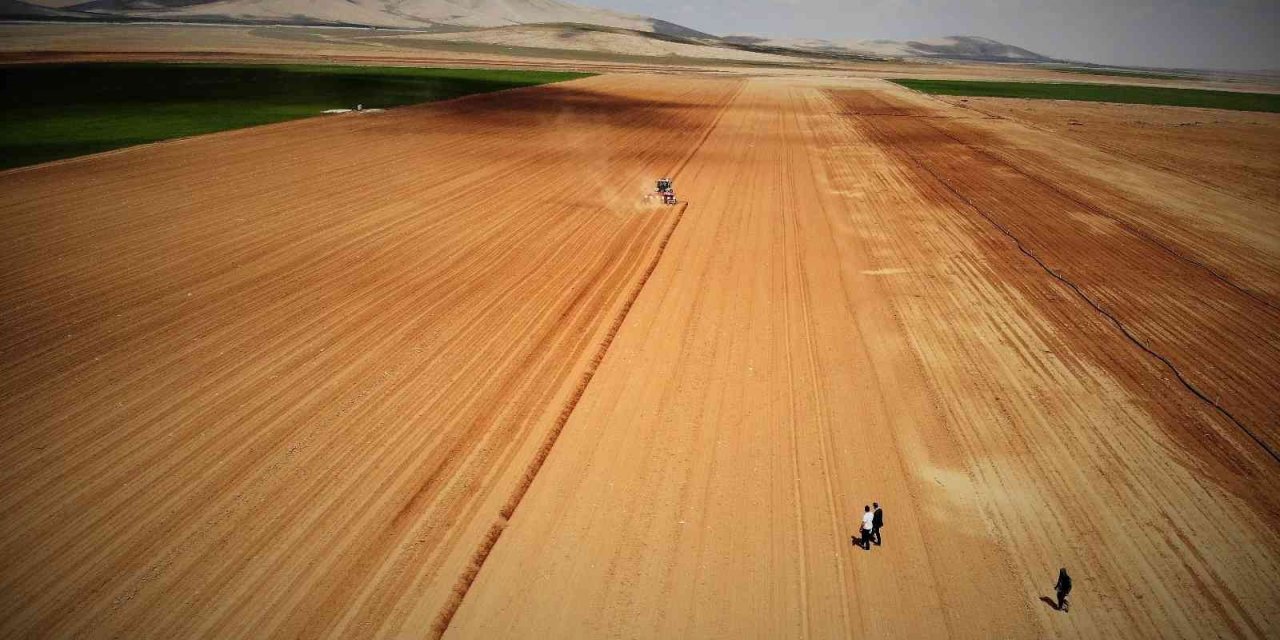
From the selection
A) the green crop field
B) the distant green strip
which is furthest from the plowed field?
the distant green strip

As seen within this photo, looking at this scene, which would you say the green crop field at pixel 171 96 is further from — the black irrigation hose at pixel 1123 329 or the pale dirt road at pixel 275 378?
the black irrigation hose at pixel 1123 329

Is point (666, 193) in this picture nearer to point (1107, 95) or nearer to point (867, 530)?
point (867, 530)

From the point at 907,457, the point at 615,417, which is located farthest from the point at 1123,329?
the point at 615,417

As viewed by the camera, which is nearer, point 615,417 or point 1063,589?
→ point 1063,589

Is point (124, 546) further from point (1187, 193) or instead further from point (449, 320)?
point (1187, 193)

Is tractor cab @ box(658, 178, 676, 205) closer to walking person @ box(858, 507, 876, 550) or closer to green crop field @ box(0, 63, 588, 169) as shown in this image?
walking person @ box(858, 507, 876, 550)

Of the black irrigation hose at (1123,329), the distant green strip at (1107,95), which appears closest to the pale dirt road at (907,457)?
the black irrigation hose at (1123,329)
